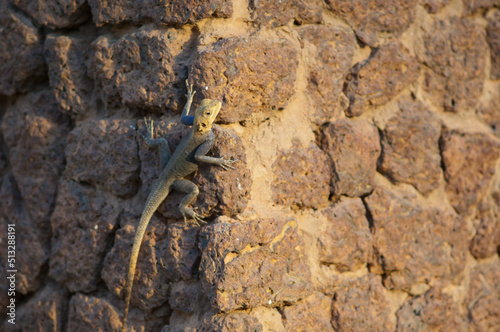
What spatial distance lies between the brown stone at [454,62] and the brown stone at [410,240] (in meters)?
0.72

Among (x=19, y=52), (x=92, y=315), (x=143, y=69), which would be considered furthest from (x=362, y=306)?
(x=19, y=52)

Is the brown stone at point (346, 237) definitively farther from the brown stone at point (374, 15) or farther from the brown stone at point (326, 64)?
the brown stone at point (374, 15)

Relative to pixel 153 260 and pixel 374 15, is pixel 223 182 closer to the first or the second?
pixel 153 260

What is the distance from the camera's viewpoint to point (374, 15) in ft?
8.79

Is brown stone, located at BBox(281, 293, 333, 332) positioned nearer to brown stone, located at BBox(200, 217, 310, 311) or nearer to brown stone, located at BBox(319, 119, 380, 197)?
brown stone, located at BBox(200, 217, 310, 311)

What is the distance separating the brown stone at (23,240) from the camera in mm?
2949

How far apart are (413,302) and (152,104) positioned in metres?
1.94

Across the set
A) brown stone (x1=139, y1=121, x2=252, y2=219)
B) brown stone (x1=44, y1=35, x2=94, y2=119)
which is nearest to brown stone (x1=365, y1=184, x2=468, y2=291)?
brown stone (x1=139, y1=121, x2=252, y2=219)

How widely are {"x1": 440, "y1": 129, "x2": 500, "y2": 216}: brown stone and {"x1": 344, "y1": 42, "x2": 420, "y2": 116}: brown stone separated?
0.51m

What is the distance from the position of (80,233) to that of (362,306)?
169 cm

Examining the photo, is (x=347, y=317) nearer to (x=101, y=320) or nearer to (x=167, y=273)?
(x=167, y=273)

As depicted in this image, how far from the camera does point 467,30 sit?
120 inches

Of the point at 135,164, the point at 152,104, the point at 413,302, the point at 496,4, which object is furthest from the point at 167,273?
the point at 496,4

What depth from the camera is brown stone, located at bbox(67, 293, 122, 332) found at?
8.25 ft
